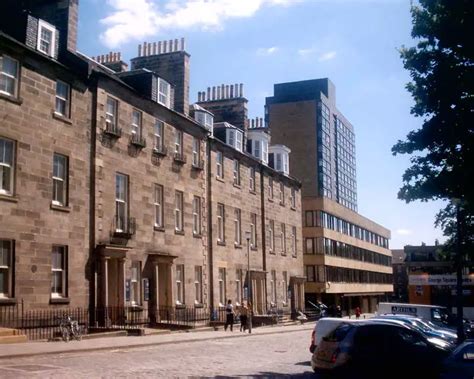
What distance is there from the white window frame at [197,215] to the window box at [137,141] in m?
6.29

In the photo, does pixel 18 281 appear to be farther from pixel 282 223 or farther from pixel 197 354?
pixel 282 223

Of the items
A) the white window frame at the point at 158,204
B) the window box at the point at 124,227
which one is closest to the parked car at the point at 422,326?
the window box at the point at 124,227

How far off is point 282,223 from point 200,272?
49.1 feet

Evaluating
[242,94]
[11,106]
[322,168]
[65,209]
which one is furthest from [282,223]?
[322,168]

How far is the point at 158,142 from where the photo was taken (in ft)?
110

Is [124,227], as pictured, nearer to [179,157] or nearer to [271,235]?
[179,157]

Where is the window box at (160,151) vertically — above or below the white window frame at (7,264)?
above

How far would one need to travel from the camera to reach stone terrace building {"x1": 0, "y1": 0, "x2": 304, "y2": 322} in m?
24.1

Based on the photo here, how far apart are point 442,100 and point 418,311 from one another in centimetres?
1903

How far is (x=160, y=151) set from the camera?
33281 millimetres

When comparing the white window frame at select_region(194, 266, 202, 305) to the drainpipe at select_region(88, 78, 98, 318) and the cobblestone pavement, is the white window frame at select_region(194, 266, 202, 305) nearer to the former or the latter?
the drainpipe at select_region(88, 78, 98, 318)

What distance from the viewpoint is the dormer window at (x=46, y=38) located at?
86.6 feet

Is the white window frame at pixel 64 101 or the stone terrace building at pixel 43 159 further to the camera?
the white window frame at pixel 64 101

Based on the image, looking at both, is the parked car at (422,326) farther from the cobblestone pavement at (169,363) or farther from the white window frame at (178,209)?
the white window frame at (178,209)
